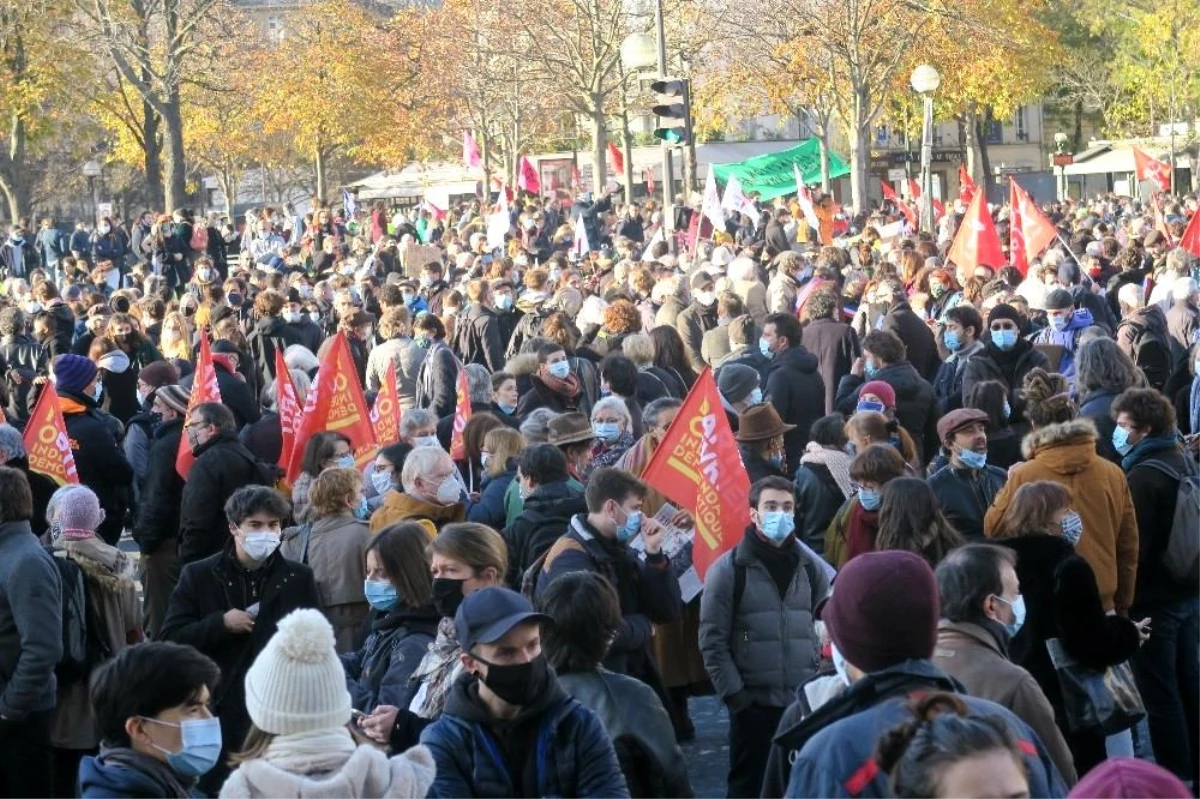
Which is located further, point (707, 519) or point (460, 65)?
point (460, 65)

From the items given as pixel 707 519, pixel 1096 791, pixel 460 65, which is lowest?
pixel 707 519

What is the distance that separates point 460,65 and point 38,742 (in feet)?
150

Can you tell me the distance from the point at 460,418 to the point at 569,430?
277 centimetres

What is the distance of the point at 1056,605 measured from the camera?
6254mm

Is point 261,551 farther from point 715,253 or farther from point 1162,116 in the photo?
point 1162,116

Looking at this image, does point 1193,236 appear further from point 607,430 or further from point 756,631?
point 756,631

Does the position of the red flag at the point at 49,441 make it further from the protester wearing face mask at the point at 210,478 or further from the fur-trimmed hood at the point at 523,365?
the fur-trimmed hood at the point at 523,365

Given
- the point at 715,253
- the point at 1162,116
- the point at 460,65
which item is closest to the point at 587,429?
the point at 715,253

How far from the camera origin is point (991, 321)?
37.7ft

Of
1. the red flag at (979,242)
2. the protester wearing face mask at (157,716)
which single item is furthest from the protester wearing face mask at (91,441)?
the red flag at (979,242)

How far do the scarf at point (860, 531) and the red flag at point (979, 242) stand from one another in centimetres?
1080

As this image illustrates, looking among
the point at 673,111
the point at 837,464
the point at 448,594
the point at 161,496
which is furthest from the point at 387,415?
the point at 673,111

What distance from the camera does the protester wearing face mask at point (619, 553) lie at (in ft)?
20.8

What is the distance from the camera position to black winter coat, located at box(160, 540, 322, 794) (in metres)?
6.61
